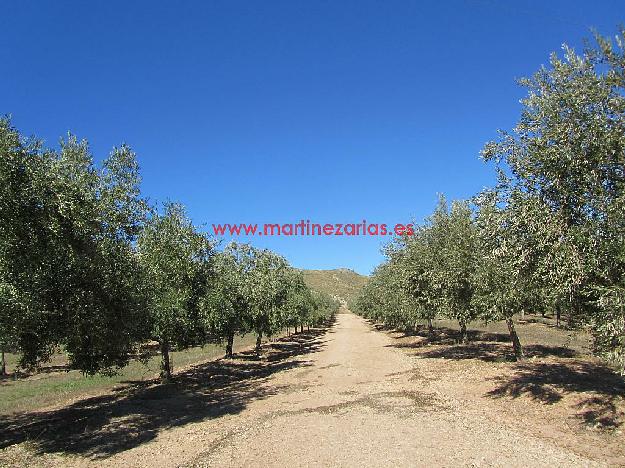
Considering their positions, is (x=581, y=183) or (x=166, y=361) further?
(x=166, y=361)

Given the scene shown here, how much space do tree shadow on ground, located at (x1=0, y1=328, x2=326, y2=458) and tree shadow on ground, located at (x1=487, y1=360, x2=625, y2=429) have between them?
13.8 metres

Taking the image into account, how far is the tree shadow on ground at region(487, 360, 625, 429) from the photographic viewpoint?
51.1 feet

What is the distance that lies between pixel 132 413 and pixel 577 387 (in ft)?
71.9

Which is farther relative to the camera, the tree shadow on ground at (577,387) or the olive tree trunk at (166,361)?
the olive tree trunk at (166,361)

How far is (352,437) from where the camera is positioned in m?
15.2

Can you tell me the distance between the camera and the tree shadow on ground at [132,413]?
17367 millimetres

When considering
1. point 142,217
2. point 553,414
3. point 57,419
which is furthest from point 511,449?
point 57,419

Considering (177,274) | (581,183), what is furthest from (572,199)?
(177,274)

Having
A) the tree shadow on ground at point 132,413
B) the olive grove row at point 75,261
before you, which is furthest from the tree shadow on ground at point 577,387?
the olive grove row at point 75,261

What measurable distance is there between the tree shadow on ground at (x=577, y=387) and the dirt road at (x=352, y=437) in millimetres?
3065

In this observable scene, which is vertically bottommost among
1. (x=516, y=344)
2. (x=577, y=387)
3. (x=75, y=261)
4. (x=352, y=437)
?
(x=352, y=437)

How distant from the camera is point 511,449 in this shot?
512 inches

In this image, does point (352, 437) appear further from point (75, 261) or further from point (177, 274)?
point (177, 274)

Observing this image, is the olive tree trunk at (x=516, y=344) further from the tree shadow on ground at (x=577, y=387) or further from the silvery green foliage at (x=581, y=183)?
the silvery green foliage at (x=581, y=183)
